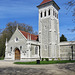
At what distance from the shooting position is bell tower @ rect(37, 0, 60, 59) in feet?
98.9

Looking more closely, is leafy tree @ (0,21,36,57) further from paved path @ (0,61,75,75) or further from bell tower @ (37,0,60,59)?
paved path @ (0,61,75,75)

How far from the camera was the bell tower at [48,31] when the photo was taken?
30141mm

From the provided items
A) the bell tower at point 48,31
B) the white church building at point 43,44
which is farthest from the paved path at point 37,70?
the bell tower at point 48,31

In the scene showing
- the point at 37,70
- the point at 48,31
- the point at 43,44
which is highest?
the point at 48,31

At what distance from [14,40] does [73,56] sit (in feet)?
58.3

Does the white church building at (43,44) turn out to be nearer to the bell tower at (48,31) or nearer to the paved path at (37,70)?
the bell tower at (48,31)

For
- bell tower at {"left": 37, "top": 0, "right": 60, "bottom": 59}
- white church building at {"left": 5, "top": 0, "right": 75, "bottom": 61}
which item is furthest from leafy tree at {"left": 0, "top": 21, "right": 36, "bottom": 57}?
bell tower at {"left": 37, "top": 0, "right": 60, "bottom": 59}

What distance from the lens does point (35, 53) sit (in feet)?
99.7

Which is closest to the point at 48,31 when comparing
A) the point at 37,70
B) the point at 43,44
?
the point at 43,44

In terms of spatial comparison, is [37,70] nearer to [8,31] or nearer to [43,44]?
[43,44]

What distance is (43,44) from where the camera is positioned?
104 ft

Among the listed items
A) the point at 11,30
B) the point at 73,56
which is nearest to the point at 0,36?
the point at 11,30

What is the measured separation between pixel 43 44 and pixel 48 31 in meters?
4.28

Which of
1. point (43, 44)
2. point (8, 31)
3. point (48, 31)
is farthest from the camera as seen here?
point (8, 31)
